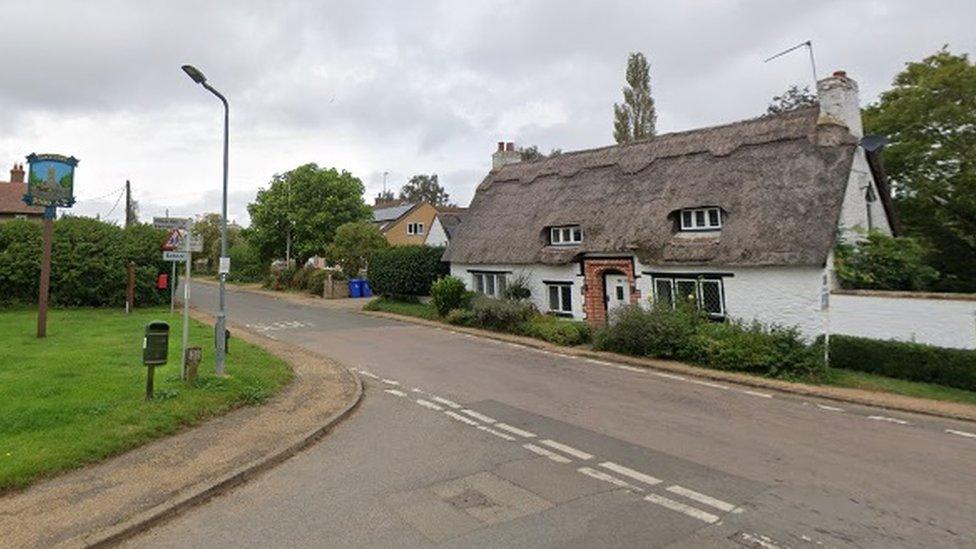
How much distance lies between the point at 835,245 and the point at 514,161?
1726 centimetres

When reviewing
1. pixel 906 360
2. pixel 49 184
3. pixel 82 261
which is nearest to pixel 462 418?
pixel 906 360

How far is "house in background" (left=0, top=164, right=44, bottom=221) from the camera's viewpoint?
134ft

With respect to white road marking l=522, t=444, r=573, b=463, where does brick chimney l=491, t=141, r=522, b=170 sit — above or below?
above

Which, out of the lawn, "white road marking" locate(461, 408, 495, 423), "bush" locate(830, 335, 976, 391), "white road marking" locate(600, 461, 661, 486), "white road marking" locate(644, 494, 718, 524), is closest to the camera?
"white road marking" locate(644, 494, 718, 524)

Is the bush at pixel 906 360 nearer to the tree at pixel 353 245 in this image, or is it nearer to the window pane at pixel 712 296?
the window pane at pixel 712 296

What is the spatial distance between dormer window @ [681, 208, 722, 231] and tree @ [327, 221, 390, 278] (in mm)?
22052

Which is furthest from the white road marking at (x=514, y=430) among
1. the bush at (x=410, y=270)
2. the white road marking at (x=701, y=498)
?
the bush at (x=410, y=270)

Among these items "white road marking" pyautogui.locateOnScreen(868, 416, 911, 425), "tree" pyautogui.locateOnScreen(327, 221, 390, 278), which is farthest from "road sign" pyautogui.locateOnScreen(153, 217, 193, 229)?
"tree" pyautogui.locateOnScreen(327, 221, 390, 278)

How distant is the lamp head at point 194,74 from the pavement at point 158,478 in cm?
634

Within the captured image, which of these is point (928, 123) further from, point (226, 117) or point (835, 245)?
point (226, 117)

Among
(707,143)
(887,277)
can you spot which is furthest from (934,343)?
(707,143)

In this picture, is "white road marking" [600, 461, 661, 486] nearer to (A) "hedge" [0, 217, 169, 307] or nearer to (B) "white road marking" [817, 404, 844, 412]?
(B) "white road marking" [817, 404, 844, 412]

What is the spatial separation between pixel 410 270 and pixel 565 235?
950cm

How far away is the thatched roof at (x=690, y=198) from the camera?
14.7 m
